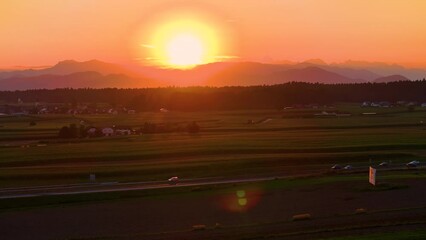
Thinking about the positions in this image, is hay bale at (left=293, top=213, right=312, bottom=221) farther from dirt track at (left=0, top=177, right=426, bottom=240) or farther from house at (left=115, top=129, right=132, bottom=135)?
house at (left=115, top=129, right=132, bottom=135)

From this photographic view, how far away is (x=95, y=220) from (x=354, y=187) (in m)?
15.2

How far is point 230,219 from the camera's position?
85.5 ft

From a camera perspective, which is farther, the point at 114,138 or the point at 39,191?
the point at 114,138

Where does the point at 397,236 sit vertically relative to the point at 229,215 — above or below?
above

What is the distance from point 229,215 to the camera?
26.9 meters

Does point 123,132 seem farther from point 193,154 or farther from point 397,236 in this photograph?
point 397,236

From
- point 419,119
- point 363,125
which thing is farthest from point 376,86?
point 363,125

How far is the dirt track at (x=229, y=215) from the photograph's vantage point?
74.9ft

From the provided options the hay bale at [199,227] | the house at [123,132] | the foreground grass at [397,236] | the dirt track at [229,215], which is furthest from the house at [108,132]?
the foreground grass at [397,236]

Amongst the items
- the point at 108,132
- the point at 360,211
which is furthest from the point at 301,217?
the point at 108,132

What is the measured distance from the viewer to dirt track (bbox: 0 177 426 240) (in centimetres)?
2283

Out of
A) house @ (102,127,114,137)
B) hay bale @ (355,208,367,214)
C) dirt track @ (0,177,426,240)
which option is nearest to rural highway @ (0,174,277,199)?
dirt track @ (0,177,426,240)

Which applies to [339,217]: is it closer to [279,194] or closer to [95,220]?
[279,194]

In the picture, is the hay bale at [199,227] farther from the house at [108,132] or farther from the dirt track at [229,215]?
the house at [108,132]
